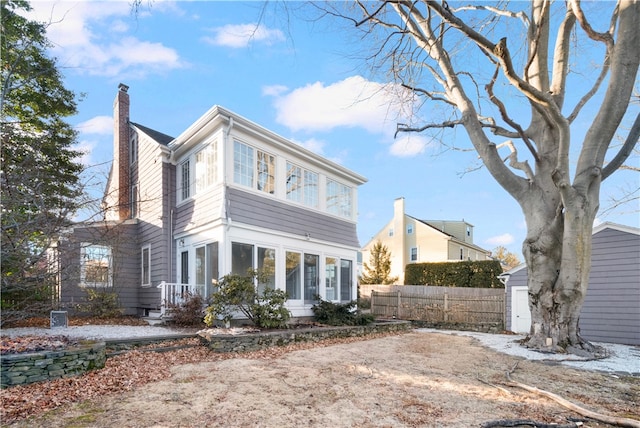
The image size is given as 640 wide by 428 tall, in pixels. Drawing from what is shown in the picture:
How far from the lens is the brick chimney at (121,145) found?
44.5ft

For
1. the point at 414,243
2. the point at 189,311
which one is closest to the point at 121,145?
the point at 189,311

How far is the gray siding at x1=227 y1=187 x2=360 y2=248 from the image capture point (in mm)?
9766

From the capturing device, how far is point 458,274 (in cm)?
1908

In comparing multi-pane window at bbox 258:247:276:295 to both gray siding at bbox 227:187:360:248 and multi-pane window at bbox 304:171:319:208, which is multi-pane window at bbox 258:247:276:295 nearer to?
gray siding at bbox 227:187:360:248

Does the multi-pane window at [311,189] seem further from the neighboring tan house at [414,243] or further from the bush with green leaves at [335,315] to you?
the neighboring tan house at [414,243]

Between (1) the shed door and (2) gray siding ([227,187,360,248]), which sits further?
(1) the shed door

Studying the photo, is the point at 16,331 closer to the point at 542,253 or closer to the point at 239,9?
the point at 239,9

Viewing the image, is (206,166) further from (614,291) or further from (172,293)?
(614,291)

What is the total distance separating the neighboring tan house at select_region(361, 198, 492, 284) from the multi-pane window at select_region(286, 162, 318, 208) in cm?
1570

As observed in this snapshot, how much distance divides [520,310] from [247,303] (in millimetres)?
9651

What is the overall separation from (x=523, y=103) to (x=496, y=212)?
286 inches

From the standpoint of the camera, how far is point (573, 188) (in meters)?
8.04

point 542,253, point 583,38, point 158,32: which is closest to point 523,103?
point 583,38

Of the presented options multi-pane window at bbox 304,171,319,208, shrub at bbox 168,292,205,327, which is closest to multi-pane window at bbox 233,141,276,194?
multi-pane window at bbox 304,171,319,208
